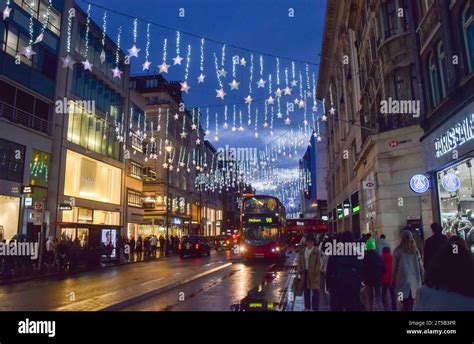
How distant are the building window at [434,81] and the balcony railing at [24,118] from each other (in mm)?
23229

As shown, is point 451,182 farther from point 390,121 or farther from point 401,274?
point 390,121

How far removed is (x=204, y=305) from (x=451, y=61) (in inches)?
415

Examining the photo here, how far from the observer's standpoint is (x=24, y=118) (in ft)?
86.6

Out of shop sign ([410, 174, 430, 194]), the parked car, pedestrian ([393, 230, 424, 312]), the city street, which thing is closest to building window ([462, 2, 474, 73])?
shop sign ([410, 174, 430, 194])

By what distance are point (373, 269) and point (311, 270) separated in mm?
1390

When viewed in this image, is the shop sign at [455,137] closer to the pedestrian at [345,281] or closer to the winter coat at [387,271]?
the winter coat at [387,271]

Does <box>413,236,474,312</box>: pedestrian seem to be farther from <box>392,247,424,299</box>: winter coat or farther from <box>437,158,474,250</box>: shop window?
<box>437,158,474,250</box>: shop window

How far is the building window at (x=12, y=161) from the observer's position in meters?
A: 24.0

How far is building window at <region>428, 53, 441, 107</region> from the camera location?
14.9 metres

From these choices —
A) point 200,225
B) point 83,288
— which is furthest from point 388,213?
point 200,225

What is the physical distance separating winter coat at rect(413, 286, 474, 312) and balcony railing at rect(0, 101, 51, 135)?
26258 mm

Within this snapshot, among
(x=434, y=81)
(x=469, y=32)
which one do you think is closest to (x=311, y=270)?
(x=469, y=32)
